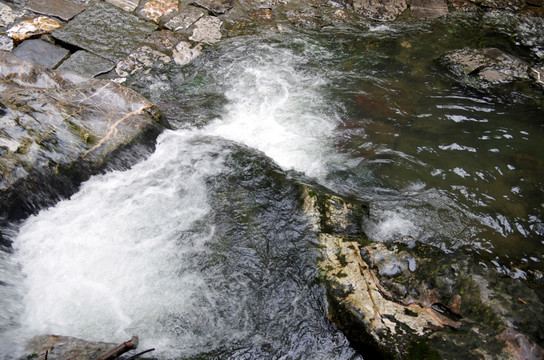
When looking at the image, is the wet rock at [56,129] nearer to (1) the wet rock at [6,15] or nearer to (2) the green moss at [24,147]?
(2) the green moss at [24,147]

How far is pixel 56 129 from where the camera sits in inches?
155

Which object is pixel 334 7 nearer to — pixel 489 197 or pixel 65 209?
pixel 489 197

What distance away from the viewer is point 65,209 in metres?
3.72

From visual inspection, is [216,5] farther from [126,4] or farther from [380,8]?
[380,8]

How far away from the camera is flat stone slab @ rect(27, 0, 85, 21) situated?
6438 mm

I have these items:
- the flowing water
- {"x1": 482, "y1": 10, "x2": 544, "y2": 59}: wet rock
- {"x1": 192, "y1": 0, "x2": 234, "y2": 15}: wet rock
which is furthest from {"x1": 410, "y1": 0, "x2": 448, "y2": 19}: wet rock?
{"x1": 192, "y1": 0, "x2": 234, "y2": 15}: wet rock

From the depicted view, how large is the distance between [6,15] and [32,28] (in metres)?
0.61

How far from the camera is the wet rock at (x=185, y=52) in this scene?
611 cm

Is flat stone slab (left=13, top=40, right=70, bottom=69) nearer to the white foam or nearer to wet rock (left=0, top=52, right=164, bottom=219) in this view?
wet rock (left=0, top=52, right=164, bottom=219)

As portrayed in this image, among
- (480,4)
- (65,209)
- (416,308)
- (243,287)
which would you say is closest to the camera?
(416,308)

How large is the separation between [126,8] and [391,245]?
6516mm

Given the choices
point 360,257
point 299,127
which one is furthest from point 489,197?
point 299,127

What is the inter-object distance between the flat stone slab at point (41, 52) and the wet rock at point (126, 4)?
5.06 feet

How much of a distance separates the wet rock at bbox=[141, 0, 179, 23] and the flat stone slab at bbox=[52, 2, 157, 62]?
9.0 inches
